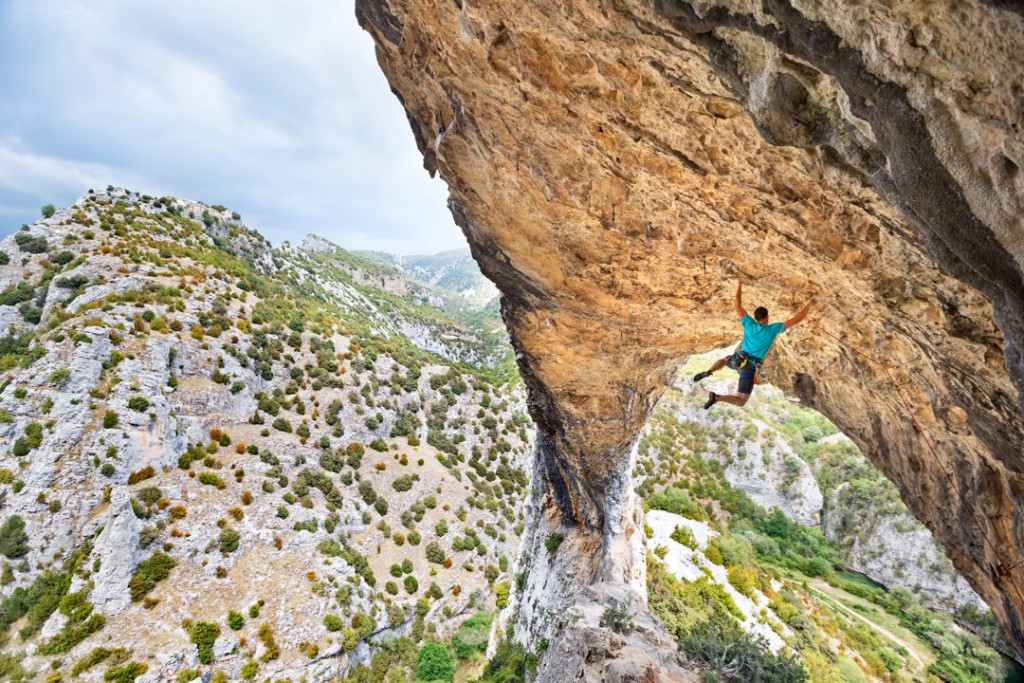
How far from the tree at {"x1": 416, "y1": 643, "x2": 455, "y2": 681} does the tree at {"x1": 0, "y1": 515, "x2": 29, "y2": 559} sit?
22924 mm

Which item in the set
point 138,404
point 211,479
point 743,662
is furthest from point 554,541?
point 138,404

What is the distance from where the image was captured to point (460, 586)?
104ft

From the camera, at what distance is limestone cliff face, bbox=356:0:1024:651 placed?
243 cm

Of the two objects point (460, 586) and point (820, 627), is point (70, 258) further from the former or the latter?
point (820, 627)

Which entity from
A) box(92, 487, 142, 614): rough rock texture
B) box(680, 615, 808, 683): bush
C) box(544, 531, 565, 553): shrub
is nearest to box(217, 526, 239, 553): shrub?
box(92, 487, 142, 614): rough rock texture

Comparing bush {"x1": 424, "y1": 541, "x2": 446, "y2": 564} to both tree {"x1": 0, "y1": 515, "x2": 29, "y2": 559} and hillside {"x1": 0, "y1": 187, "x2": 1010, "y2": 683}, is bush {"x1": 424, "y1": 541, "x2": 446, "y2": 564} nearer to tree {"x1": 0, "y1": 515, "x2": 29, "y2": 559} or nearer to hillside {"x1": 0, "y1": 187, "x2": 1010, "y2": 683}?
hillside {"x1": 0, "y1": 187, "x2": 1010, "y2": 683}

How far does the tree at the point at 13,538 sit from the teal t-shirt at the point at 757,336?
3477cm

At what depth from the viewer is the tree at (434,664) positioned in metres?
26.2

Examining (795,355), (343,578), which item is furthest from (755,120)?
(343,578)

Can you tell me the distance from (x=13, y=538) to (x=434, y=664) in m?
24.5

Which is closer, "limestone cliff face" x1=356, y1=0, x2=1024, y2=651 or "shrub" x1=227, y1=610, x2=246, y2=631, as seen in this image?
"limestone cliff face" x1=356, y1=0, x2=1024, y2=651

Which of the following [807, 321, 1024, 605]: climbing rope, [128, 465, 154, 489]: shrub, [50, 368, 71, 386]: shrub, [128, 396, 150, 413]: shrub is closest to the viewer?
[807, 321, 1024, 605]: climbing rope

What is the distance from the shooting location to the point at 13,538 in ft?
68.6

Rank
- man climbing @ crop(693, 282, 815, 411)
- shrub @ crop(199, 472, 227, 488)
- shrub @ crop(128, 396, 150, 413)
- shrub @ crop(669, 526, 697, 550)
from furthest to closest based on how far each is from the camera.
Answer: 1. shrub @ crop(199, 472, 227, 488)
2. shrub @ crop(128, 396, 150, 413)
3. shrub @ crop(669, 526, 697, 550)
4. man climbing @ crop(693, 282, 815, 411)
